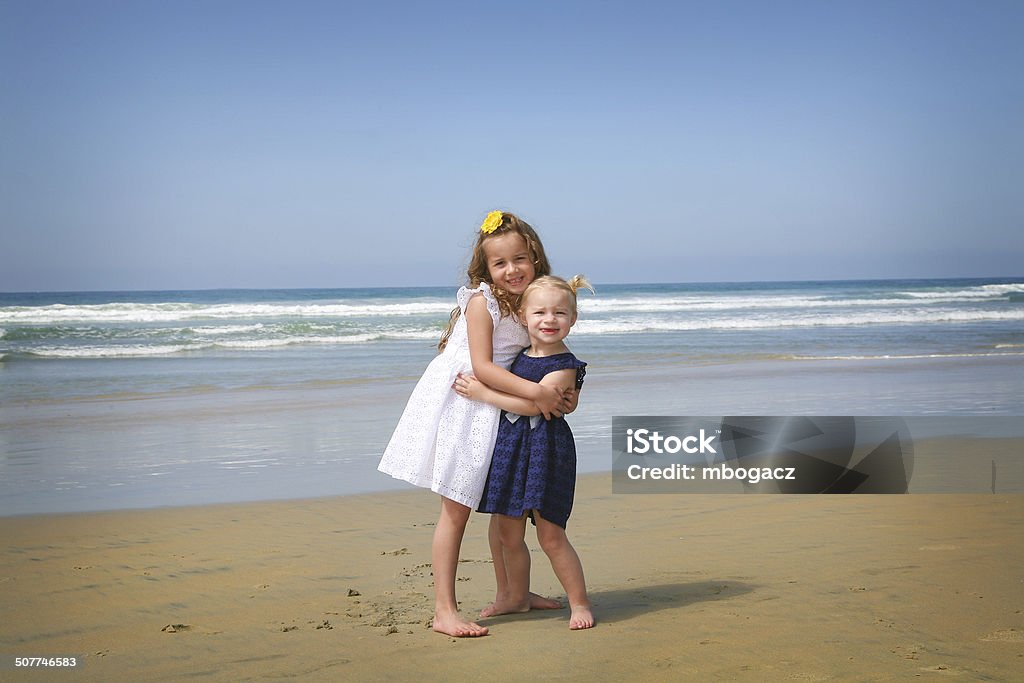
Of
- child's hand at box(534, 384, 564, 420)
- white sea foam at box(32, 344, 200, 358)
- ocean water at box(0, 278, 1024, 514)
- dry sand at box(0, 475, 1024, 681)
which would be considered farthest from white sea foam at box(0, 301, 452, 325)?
child's hand at box(534, 384, 564, 420)

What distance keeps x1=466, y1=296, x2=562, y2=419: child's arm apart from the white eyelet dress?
40 millimetres

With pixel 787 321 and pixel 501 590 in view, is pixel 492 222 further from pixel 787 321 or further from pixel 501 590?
pixel 787 321

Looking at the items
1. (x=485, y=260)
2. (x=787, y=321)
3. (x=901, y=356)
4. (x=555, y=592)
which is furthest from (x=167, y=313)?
(x=485, y=260)

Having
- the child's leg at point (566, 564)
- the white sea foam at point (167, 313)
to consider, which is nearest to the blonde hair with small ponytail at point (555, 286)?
the child's leg at point (566, 564)

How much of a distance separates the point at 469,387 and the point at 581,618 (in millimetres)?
921

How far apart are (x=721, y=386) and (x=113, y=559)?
312 inches

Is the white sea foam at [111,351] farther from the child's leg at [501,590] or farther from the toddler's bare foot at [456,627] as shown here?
the toddler's bare foot at [456,627]

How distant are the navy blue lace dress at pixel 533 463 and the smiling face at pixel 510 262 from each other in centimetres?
29

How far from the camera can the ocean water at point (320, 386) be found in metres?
6.73

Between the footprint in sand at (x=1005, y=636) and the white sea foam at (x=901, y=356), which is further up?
the footprint in sand at (x=1005, y=636)

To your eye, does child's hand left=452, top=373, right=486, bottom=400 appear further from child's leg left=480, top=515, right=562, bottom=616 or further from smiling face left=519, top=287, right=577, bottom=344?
child's leg left=480, top=515, right=562, bottom=616

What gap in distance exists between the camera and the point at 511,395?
11.5 ft

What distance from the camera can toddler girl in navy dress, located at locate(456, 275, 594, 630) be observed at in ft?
11.4

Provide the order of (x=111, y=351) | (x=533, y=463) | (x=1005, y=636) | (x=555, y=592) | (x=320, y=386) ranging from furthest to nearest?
(x=111, y=351)
(x=320, y=386)
(x=555, y=592)
(x=533, y=463)
(x=1005, y=636)
